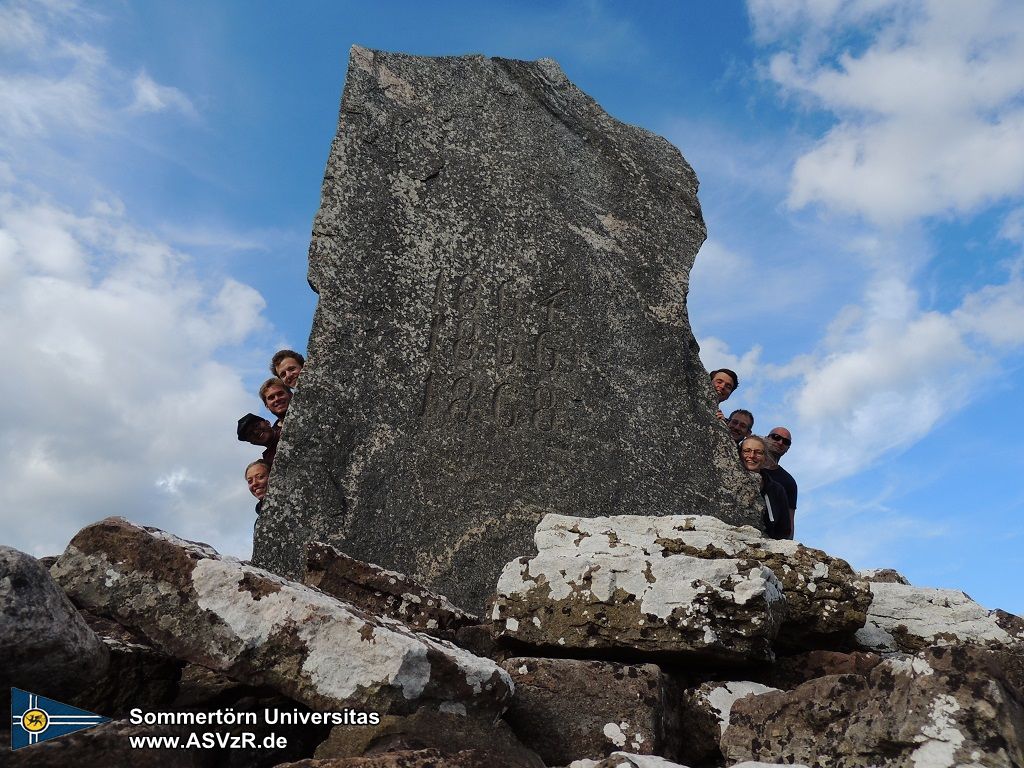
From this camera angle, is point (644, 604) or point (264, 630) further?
point (644, 604)

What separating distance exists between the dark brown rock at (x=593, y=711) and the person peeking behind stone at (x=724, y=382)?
11.9 feet

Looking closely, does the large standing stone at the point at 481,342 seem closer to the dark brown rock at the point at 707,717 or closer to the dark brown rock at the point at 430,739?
the dark brown rock at the point at 707,717

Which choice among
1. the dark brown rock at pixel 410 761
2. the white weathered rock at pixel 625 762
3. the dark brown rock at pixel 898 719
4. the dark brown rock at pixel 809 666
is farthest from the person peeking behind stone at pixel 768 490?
the dark brown rock at pixel 410 761

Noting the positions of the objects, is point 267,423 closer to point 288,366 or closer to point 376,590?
point 288,366

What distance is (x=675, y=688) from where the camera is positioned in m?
3.32

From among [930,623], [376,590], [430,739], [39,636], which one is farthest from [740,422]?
[39,636]

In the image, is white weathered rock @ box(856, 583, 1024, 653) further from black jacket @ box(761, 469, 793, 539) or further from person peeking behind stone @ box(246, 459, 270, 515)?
person peeking behind stone @ box(246, 459, 270, 515)

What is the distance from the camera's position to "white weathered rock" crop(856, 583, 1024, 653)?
4121 mm

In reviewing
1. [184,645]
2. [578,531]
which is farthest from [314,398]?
[184,645]

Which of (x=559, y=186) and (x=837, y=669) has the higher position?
(x=559, y=186)

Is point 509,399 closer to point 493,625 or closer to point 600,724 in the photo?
point 493,625

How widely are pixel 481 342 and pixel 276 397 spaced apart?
1237 mm

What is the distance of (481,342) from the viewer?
217 inches

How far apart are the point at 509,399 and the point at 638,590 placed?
87.1 inches
